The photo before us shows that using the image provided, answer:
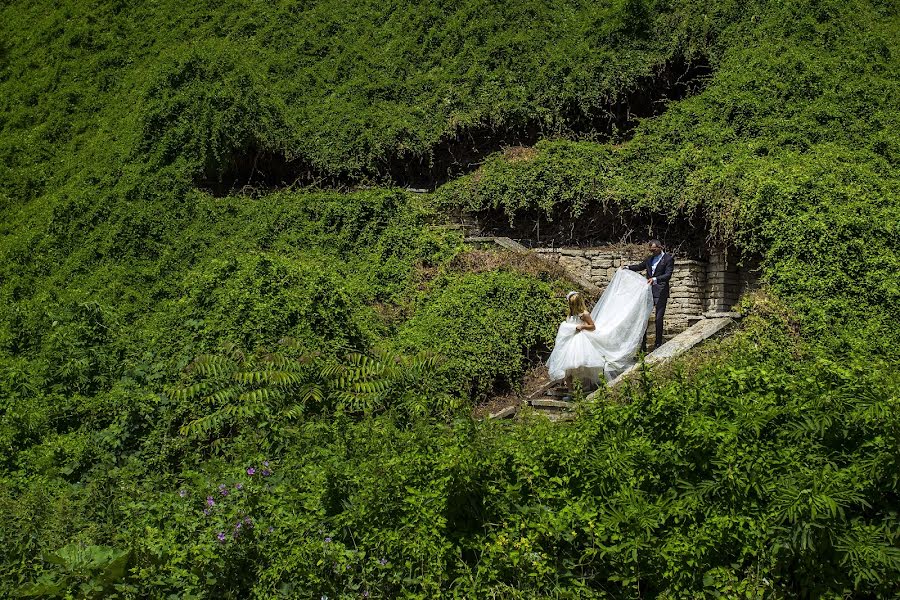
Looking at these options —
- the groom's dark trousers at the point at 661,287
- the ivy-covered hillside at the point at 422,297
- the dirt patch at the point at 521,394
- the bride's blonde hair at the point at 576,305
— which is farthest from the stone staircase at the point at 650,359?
the bride's blonde hair at the point at 576,305

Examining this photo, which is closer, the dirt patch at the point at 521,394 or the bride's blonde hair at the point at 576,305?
the bride's blonde hair at the point at 576,305

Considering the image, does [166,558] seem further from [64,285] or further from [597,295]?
[64,285]

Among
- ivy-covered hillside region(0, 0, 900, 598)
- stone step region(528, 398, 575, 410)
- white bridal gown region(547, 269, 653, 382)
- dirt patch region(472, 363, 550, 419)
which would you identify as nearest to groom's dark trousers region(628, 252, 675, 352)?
white bridal gown region(547, 269, 653, 382)

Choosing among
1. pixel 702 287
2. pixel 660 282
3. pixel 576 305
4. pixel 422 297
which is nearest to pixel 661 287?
pixel 660 282

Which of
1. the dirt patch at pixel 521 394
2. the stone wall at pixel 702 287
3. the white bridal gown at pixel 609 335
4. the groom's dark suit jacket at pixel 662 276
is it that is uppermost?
the groom's dark suit jacket at pixel 662 276

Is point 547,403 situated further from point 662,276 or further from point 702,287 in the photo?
point 702,287

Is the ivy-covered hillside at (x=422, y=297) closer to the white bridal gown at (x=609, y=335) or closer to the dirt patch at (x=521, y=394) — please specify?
the dirt patch at (x=521, y=394)
